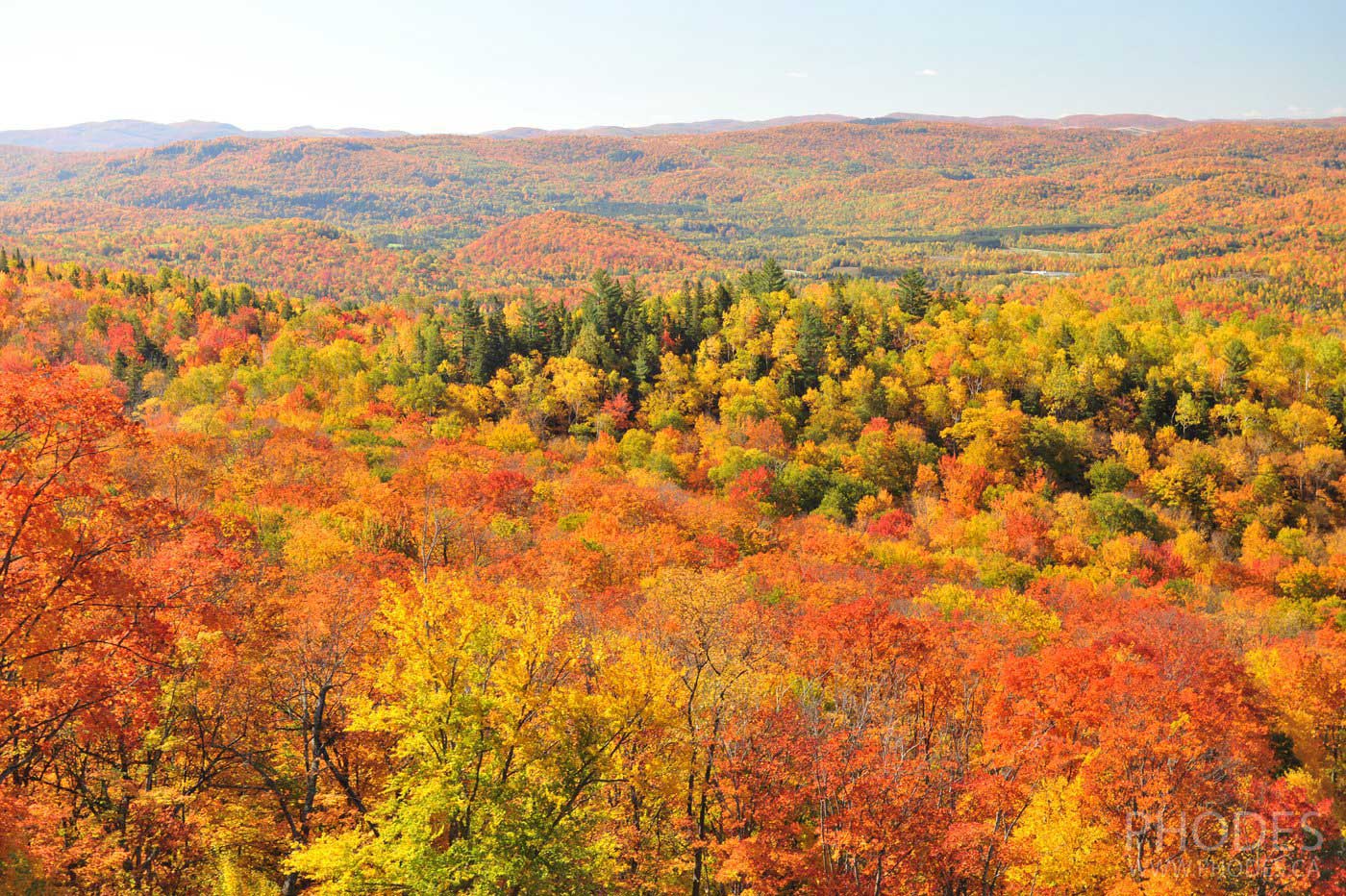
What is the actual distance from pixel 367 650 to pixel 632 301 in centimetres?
10614

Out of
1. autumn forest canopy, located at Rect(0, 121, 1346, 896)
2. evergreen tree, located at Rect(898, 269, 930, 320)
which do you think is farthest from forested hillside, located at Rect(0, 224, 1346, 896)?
evergreen tree, located at Rect(898, 269, 930, 320)

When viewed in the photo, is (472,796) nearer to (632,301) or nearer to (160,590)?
(160,590)

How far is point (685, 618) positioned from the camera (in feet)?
107

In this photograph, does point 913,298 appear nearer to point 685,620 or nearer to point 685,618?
point 685,618

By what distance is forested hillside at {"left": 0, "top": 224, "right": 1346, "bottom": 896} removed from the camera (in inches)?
810

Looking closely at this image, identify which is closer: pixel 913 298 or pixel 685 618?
pixel 685 618

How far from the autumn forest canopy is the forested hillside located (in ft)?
0.81

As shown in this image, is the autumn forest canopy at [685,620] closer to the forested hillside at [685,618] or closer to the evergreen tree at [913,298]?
the forested hillside at [685,618]

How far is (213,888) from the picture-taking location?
23.7 metres

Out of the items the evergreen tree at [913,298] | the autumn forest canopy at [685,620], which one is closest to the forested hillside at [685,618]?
the autumn forest canopy at [685,620]

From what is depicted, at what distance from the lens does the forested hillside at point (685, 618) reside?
67.5ft

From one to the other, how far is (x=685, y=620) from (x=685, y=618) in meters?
0.19

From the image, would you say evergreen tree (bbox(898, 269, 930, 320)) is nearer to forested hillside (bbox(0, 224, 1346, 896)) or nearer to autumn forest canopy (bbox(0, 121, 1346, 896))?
autumn forest canopy (bbox(0, 121, 1346, 896))

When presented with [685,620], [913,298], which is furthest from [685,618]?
[913,298]
